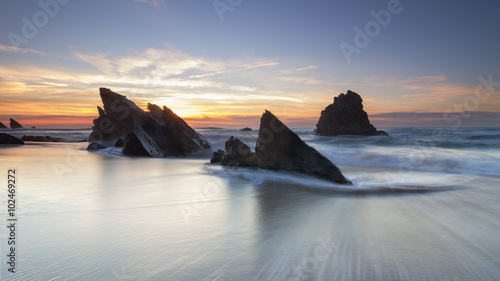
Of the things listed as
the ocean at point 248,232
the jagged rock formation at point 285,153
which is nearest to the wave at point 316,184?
the ocean at point 248,232

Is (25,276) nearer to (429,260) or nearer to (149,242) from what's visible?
(149,242)

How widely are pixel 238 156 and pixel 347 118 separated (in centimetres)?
4379

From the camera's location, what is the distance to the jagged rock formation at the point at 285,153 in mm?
6250

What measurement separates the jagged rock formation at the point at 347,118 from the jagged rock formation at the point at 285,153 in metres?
43.4

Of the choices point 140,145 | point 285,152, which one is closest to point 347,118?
point 140,145

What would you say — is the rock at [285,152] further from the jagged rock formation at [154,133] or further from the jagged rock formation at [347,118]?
the jagged rock formation at [347,118]

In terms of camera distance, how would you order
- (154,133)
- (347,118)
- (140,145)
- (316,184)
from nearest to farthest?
(316,184) < (140,145) < (154,133) < (347,118)

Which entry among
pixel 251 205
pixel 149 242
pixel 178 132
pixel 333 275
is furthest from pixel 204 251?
pixel 178 132

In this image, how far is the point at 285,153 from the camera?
21.7ft

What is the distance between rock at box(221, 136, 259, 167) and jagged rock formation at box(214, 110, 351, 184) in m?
0.17

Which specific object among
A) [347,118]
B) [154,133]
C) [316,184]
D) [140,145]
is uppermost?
[347,118]

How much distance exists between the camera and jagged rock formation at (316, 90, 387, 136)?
47.1m

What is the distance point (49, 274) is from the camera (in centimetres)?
188

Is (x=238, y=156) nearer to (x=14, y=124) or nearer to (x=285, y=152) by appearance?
(x=285, y=152)
